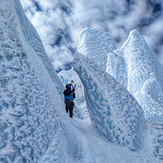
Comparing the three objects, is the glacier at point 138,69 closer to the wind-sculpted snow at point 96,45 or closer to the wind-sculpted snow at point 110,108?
the wind-sculpted snow at point 96,45

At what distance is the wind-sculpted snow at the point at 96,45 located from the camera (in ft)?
27.7

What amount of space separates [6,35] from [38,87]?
1.49 feet

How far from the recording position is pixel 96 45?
885cm

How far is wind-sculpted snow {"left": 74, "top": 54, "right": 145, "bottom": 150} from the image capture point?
180 centimetres

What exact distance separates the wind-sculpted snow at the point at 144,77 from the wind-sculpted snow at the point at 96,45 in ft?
5.98

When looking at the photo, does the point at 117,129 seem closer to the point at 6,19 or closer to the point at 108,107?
the point at 108,107

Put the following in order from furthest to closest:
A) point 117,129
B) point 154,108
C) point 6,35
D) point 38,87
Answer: point 154,108 < point 117,129 < point 38,87 < point 6,35

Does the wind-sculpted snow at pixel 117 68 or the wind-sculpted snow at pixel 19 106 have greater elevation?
the wind-sculpted snow at pixel 117 68

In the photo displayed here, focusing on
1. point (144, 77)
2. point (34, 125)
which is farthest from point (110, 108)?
point (144, 77)

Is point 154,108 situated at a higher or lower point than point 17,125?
higher

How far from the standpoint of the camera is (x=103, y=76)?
2111 millimetres

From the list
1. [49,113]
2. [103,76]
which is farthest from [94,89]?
[49,113]

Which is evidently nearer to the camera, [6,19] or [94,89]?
→ [6,19]

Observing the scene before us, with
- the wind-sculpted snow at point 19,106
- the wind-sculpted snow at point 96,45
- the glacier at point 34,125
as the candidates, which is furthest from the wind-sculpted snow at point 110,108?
the wind-sculpted snow at point 96,45
